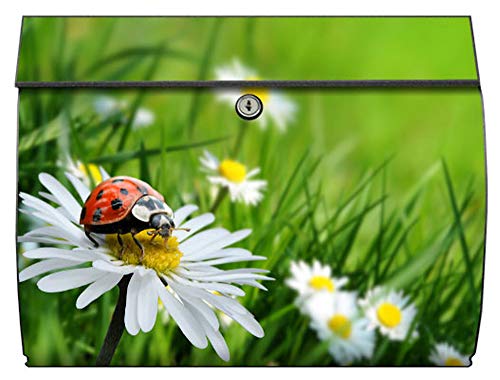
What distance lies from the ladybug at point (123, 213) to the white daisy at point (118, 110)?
15 centimetres

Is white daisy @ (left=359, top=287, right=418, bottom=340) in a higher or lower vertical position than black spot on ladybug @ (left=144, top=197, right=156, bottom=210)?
lower

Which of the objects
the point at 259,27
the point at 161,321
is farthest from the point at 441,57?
the point at 161,321

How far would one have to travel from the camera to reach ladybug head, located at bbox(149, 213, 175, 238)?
3.88ft

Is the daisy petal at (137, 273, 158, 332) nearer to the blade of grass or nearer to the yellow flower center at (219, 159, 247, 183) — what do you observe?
the yellow flower center at (219, 159, 247, 183)

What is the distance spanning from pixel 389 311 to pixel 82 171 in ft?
1.43

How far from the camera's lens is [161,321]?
4.32ft

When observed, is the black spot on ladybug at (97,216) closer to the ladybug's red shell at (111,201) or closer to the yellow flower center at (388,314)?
the ladybug's red shell at (111,201)

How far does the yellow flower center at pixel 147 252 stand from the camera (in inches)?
45.8

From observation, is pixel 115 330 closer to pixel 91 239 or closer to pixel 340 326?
pixel 91 239

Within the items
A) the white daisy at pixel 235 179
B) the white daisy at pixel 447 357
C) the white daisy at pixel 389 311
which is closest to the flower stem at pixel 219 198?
the white daisy at pixel 235 179

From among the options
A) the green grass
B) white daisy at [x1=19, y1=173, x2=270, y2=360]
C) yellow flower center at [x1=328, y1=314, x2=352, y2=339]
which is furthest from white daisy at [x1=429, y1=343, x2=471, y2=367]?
white daisy at [x1=19, y1=173, x2=270, y2=360]

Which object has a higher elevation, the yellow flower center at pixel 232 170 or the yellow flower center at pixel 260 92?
the yellow flower center at pixel 260 92

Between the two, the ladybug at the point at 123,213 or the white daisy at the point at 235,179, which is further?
the white daisy at the point at 235,179

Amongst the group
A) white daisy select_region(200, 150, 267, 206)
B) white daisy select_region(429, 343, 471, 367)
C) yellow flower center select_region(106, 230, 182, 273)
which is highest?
white daisy select_region(200, 150, 267, 206)
